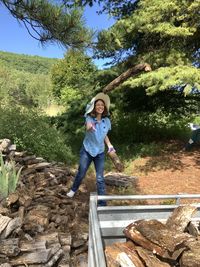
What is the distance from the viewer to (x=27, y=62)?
7756 centimetres

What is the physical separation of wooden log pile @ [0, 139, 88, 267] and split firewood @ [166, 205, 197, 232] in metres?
1.86

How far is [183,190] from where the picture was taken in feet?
24.9

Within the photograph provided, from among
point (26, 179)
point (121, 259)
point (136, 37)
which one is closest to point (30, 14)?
point (26, 179)

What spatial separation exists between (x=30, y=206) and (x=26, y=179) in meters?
1.05

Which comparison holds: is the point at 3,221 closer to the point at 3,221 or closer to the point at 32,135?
the point at 3,221

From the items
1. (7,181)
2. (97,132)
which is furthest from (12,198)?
(97,132)

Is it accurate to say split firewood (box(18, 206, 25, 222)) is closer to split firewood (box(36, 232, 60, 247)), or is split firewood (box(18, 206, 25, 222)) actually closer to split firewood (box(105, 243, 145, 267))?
split firewood (box(36, 232, 60, 247))

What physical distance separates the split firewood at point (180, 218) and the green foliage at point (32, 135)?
19.2 ft

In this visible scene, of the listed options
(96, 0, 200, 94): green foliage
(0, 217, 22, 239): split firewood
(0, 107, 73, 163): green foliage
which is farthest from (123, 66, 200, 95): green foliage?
(0, 217, 22, 239): split firewood

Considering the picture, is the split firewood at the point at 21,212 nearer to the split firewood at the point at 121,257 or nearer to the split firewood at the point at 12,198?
the split firewood at the point at 12,198

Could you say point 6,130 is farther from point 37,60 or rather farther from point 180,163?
point 37,60

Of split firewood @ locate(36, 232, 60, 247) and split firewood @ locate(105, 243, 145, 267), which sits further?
split firewood @ locate(36, 232, 60, 247)

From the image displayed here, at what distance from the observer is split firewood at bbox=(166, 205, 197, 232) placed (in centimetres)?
234

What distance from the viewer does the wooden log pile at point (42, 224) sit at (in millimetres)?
3947
